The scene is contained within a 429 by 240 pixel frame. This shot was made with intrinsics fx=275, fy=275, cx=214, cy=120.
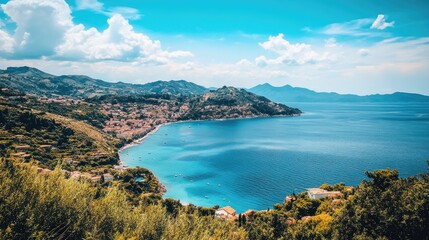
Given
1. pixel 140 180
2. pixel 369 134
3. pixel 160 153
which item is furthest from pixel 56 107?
pixel 369 134

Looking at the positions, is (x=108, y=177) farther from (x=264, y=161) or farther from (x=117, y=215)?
(x=117, y=215)

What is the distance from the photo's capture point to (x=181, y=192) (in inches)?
2682

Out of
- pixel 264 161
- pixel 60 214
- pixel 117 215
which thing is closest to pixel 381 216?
pixel 117 215

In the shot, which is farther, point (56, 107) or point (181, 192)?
point (56, 107)

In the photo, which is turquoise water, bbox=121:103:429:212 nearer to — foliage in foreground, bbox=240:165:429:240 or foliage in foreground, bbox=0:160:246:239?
foliage in foreground, bbox=240:165:429:240

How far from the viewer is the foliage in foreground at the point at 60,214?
10950 mm

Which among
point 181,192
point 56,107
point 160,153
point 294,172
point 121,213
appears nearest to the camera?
point 121,213

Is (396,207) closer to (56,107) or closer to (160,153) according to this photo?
(160,153)

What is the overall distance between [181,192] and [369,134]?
397ft

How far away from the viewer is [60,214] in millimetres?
12586

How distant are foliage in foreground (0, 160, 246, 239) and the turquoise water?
46637mm

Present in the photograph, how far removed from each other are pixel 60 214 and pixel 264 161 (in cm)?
8753

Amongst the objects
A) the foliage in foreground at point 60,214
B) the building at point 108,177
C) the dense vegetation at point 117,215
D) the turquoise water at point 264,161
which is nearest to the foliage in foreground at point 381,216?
the dense vegetation at point 117,215

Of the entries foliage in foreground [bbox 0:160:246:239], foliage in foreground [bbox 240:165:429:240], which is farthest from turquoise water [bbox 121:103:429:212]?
foliage in foreground [bbox 0:160:246:239]
